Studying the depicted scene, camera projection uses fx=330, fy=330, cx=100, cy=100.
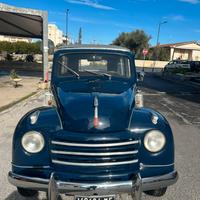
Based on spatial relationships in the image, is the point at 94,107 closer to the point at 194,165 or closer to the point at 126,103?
the point at 126,103

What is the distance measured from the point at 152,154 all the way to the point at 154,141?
16 cm

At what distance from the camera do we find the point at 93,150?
377 centimetres

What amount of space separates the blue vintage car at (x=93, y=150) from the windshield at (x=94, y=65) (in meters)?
1.27

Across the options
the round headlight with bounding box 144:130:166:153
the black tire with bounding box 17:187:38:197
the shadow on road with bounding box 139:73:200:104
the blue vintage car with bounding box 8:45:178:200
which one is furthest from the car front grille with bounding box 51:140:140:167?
the shadow on road with bounding box 139:73:200:104

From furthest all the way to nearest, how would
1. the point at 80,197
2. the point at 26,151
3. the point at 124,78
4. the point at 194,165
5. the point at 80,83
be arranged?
the point at 194,165 → the point at 124,78 → the point at 80,83 → the point at 26,151 → the point at 80,197

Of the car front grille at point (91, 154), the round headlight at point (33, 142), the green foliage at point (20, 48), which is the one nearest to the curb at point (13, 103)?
the round headlight at point (33, 142)

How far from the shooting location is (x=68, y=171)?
3.80 m

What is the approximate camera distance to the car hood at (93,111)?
12.8 feet

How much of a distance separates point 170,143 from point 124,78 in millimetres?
1768

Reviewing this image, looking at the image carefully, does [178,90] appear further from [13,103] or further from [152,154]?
[152,154]

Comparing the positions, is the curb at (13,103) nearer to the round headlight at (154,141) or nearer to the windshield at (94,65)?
the windshield at (94,65)

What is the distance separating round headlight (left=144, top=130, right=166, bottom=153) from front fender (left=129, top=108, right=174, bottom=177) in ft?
0.13

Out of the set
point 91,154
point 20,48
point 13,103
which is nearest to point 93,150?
point 91,154

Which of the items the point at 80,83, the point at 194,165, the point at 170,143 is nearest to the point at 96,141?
the point at 170,143
